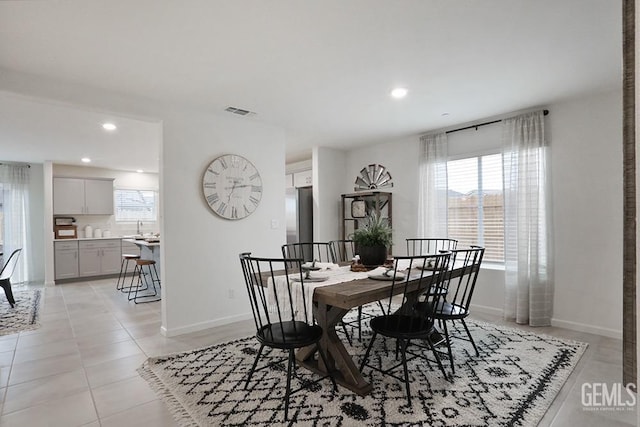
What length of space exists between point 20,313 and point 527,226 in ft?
21.3

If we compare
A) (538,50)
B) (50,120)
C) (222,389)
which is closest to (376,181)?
(538,50)

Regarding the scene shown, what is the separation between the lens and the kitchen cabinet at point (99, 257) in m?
6.81

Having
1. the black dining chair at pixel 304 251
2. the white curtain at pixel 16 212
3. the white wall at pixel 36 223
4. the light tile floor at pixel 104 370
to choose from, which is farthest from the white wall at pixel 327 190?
the white curtain at pixel 16 212

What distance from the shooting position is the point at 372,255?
2.94 m

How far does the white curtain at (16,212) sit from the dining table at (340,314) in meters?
7.16

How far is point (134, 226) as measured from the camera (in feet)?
26.0

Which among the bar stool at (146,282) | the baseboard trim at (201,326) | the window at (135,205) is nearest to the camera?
the baseboard trim at (201,326)

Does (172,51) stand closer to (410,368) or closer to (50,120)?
(50,120)

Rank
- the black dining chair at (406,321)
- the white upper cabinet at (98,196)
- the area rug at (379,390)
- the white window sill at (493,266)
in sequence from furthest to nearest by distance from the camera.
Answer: the white upper cabinet at (98,196)
the white window sill at (493,266)
the black dining chair at (406,321)
the area rug at (379,390)

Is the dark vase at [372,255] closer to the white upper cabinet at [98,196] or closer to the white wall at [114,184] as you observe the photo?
the white upper cabinet at [98,196]

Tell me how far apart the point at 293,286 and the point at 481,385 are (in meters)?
1.51

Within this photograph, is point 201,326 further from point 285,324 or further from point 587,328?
point 587,328

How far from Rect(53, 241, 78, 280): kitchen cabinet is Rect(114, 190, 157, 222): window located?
3.98ft

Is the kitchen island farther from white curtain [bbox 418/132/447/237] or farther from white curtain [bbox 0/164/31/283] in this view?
white curtain [bbox 418/132/447/237]
